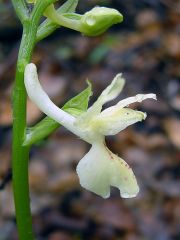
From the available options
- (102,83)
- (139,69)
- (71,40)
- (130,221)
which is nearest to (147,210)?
(130,221)

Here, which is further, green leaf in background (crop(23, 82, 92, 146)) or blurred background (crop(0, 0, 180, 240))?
blurred background (crop(0, 0, 180, 240))

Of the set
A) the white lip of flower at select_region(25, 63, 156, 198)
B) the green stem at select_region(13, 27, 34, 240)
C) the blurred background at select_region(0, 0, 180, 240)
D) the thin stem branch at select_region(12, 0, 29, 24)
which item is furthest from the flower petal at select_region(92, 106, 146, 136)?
the blurred background at select_region(0, 0, 180, 240)

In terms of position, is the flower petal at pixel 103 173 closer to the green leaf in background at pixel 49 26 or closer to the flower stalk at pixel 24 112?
the flower stalk at pixel 24 112

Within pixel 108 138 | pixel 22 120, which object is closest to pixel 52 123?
pixel 22 120

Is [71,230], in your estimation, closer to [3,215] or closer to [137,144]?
[3,215]

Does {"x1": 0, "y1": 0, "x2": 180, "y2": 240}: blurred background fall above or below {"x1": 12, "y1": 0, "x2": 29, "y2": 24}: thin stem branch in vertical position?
below

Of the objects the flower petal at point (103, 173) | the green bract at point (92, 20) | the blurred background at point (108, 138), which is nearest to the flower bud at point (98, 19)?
the green bract at point (92, 20)

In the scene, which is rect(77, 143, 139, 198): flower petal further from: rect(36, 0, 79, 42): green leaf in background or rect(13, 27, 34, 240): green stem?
rect(36, 0, 79, 42): green leaf in background
